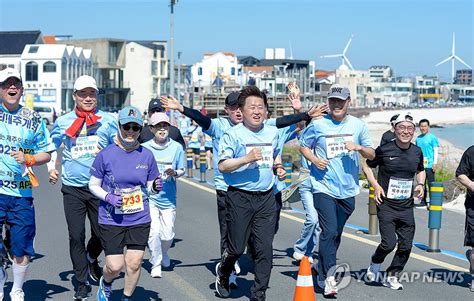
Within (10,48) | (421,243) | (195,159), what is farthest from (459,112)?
(421,243)

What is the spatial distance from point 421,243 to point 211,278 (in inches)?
166

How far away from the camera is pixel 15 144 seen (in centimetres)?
786

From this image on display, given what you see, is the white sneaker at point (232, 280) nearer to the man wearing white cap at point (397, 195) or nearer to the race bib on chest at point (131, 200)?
the man wearing white cap at point (397, 195)

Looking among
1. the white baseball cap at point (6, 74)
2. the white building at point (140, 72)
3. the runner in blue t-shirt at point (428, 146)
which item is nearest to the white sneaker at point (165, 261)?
the white baseball cap at point (6, 74)

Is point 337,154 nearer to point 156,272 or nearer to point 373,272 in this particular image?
point 373,272

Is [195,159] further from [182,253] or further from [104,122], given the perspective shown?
[104,122]

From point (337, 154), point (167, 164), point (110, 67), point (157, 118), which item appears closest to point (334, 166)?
point (337, 154)

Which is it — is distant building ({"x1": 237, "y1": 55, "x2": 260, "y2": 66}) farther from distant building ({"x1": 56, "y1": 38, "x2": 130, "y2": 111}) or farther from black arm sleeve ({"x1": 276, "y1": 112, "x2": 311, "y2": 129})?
black arm sleeve ({"x1": 276, "y1": 112, "x2": 311, "y2": 129})

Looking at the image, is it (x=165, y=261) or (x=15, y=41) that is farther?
(x=15, y=41)

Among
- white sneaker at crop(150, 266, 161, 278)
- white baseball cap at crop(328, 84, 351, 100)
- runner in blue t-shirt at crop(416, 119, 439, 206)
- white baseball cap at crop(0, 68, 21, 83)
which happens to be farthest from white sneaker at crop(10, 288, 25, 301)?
runner in blue t-shirt at crop(416, 119, 439, 206)

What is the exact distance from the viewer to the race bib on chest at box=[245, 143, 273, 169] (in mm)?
8203

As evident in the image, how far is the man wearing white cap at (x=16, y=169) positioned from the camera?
7.78 m

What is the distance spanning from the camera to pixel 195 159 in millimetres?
29750

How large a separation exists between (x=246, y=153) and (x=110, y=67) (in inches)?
3838
